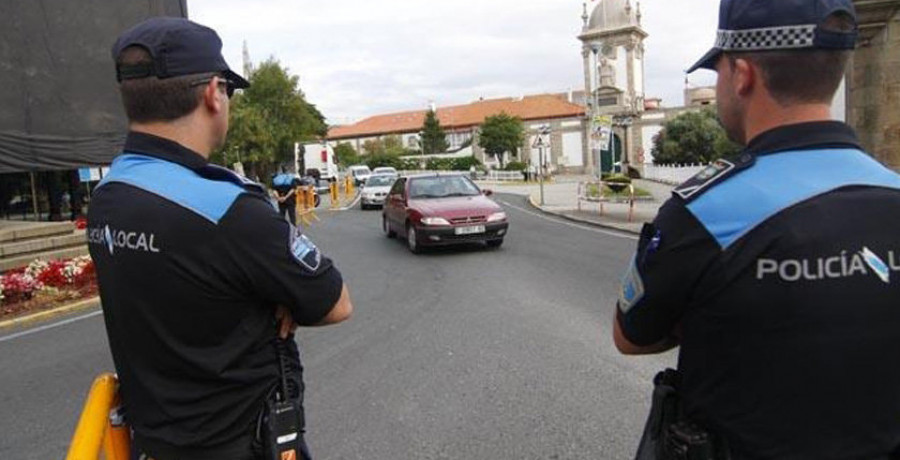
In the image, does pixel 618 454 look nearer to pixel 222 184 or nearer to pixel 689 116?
pixel 222 184

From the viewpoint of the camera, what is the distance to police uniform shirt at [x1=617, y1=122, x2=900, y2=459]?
160cm

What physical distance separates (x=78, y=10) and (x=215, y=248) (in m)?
16.9

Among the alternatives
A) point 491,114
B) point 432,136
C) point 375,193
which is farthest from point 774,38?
point 491,114

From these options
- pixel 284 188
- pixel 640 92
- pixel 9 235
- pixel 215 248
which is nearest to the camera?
pixel 215 248

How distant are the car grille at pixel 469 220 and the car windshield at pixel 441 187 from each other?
139 centimetres

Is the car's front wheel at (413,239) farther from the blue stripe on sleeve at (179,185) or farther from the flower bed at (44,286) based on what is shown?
the blue stripe on sleeve at (179,185)

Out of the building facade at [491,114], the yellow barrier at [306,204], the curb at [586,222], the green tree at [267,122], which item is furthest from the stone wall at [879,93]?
the building facade at [491,114]

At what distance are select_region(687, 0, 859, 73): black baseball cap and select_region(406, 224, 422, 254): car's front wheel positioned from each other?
1193 cm

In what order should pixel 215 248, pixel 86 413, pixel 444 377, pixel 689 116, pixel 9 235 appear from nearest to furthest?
pixel 215 248, pixel 86 413, pixel 444 377, pixel 9 235, pixel 689 116

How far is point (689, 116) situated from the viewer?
222 ft

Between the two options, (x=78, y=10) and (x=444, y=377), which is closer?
(x=444, y=377)

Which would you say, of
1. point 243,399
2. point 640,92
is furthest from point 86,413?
point 640,92

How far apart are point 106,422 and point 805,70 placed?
6.88 ft

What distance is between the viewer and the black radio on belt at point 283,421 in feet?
6.81
